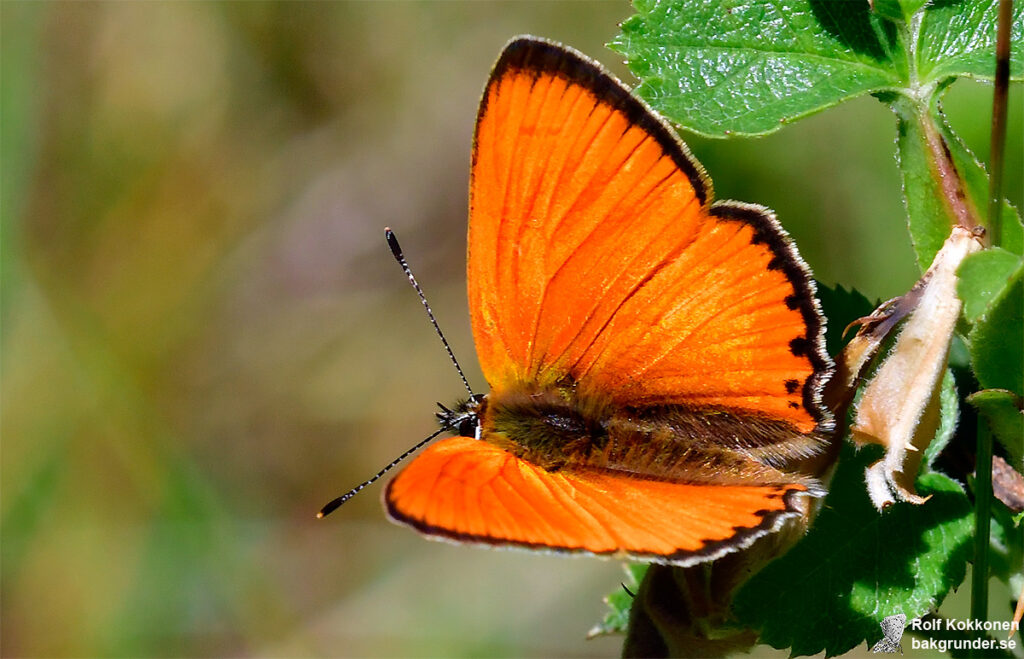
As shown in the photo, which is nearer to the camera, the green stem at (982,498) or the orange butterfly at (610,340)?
the green stem at (982,498)

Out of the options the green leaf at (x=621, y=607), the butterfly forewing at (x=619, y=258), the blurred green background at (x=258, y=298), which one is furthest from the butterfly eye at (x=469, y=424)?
the blurred green background at (x=258, y=298)

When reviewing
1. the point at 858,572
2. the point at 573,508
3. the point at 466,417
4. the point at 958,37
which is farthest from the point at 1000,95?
the point at 466,417

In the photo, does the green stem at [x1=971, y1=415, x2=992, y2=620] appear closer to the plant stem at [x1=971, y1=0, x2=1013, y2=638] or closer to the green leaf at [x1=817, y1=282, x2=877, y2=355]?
the plant stem at [x1=971, y1=0, x2=1013, y2=638]

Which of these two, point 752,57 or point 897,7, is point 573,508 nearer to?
point 752,57

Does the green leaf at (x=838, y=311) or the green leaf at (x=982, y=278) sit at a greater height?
the green leaf at (x=982, y=278)

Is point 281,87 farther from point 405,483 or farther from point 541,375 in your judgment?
point 405,483

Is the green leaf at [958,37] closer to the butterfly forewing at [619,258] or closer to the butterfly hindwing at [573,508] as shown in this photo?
the butterfly forewing at [619,258]

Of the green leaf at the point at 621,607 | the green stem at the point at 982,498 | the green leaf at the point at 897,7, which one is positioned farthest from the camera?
the green leaf at the point at 621,607
